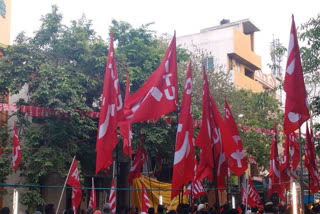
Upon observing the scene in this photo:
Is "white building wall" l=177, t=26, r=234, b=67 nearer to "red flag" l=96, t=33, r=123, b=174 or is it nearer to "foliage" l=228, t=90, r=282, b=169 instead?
"foliage" l=228, t=90, r=282, b=169

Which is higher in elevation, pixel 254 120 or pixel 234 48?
pixel 234 48

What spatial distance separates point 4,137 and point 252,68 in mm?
25908

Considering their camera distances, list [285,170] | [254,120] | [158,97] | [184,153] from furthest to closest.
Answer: [254,120]
[285,170]
[158,97]
[184,153]

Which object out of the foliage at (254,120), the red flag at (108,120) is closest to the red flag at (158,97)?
the red flag at (108,120)

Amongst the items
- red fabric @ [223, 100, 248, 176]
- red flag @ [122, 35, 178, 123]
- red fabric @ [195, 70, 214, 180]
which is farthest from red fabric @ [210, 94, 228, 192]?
red flag @ [122, 35, 178, 123]

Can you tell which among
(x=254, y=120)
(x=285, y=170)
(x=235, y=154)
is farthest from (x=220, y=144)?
(x=254, y=120)

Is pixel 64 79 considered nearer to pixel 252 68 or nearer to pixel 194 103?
pixel 194 103

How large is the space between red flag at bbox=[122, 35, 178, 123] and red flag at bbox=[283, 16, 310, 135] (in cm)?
230

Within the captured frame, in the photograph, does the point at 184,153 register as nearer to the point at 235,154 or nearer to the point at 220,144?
the point at 220,144

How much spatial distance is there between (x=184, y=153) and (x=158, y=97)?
1.30 metres

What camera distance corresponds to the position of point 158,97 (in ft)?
31.0

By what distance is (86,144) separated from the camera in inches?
782

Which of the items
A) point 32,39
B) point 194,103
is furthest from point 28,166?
point 194,103

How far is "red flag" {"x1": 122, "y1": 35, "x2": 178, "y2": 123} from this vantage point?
9.30 meters
